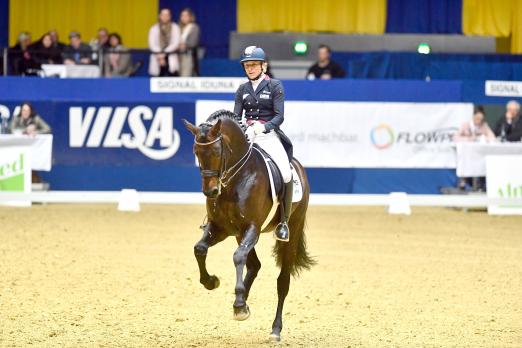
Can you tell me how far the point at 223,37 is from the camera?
2633cm

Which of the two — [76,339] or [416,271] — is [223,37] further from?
[76,339]

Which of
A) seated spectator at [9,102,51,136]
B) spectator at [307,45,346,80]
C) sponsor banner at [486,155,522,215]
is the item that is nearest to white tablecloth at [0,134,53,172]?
seated spectator at [9,102,51,136]

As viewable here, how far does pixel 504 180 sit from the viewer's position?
18.1 m

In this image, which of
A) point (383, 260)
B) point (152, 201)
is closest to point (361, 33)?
point (152, 201)

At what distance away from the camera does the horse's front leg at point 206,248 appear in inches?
A: 303

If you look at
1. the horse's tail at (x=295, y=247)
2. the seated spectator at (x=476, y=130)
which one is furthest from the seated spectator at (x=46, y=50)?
the horse's tail at (x=295, y=247)

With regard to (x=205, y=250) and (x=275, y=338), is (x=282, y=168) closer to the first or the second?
(x=205, y=250)

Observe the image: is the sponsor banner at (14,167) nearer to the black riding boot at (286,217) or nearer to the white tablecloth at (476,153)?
the white tablecloth at (476,153)

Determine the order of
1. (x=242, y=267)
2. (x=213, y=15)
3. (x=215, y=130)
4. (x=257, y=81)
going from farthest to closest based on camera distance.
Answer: (x=213, y=15)
(x=257, y=81)
(x=215, y=130)
(x=242, y=267)

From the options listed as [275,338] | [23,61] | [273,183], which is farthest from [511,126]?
[275,338]

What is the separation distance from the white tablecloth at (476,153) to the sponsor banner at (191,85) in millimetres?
4358

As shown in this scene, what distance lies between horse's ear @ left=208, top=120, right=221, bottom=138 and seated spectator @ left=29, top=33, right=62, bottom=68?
511 inches

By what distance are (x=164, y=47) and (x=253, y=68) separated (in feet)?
39.9

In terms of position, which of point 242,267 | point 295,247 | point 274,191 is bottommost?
point 295,247
